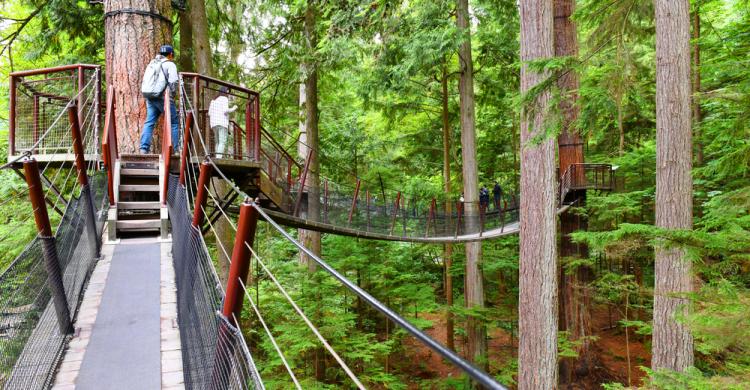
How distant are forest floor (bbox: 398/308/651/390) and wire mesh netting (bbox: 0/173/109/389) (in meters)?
8.41

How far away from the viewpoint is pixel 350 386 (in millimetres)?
8883

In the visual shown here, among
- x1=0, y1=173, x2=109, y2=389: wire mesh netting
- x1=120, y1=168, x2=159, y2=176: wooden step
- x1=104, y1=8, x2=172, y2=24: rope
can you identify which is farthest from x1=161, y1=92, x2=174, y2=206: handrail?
x1=0, y1=173, x2=109, y2=389: wire mesh netting

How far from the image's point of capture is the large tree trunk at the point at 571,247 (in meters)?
8.36

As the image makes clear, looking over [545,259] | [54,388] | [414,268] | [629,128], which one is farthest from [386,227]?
[629,128]

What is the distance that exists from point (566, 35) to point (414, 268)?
6680 mm

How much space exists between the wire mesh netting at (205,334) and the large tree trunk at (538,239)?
150 inches

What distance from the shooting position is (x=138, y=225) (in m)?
4.57

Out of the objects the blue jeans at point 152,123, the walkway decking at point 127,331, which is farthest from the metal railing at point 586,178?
the walkway decking at point 127,331

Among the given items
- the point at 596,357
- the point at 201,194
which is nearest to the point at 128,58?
the point at 201,194

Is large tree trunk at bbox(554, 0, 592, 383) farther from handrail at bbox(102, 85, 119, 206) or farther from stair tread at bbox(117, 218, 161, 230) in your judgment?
handrail at bbox(102, 85, 119, 206)

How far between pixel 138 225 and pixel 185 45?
5.14 metres

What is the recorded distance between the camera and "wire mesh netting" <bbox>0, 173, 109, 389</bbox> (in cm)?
210

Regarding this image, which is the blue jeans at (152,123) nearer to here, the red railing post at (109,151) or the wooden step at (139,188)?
the red railing post at (109,151)

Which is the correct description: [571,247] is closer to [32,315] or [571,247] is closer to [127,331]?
[127,331]
